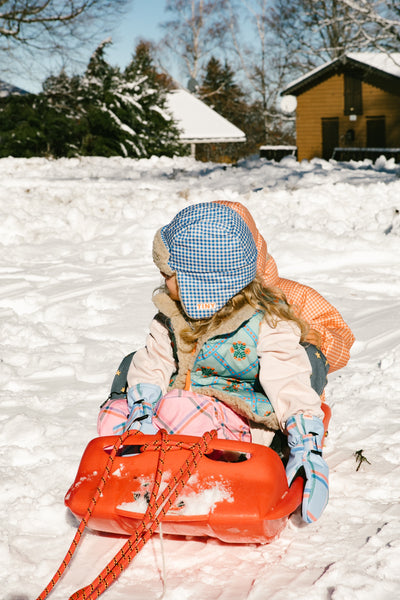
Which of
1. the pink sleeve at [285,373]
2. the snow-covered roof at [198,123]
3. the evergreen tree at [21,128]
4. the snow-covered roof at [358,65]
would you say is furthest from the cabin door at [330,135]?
the pink sleeve at [285,373]

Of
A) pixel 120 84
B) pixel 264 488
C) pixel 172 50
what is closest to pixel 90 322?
pixel 264 488

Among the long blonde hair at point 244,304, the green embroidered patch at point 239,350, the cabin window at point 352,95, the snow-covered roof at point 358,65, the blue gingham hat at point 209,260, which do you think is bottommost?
the green embroidered patch at point 239,350

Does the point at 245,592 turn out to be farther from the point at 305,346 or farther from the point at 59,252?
the point at 59,252

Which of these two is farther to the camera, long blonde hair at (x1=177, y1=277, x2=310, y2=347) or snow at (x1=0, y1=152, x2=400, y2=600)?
long blonde hair at (x1=177, y1=277, x2=310, y2=347)

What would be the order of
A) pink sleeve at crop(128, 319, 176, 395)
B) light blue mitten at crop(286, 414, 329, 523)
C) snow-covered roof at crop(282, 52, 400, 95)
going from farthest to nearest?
snow-covered roof at crop(282, 52, 400, 95) → pink sleeve at crop(128, 319, 176, 395) → light blue mitten at crop(286, 414, 329, 523)

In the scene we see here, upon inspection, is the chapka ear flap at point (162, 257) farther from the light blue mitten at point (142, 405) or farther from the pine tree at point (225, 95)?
the pine tree at point (225, 95)

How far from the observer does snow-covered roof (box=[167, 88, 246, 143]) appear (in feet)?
93.9

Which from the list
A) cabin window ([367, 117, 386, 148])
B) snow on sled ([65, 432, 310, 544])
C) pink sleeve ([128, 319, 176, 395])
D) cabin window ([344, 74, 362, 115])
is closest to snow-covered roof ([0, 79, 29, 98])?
cabin window ([344, 74, 362, 115])

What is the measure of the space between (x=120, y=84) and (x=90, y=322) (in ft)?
45.8

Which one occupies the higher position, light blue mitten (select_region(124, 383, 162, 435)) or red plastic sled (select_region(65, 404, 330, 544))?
light blue mitten (select_region(124, 383, 162, 435))

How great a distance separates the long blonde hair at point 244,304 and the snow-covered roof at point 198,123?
2568 cm

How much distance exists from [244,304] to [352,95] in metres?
25.3

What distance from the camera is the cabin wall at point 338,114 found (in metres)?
25.3

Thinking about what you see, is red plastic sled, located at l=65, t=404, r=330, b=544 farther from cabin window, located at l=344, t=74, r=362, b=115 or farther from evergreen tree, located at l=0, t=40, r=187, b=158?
cabin window, located at l=344, t=74, r=362, b=115
